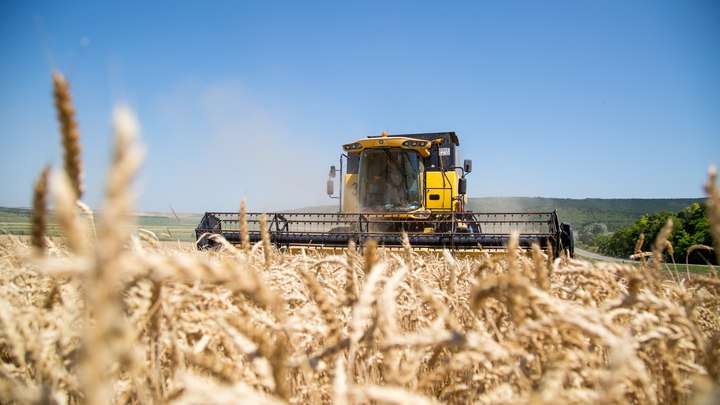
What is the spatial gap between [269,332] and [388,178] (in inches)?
316

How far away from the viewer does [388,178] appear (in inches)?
367

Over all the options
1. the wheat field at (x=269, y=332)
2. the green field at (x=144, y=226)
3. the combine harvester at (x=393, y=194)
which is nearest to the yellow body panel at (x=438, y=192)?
the combine harvester at (x=393, y=194)

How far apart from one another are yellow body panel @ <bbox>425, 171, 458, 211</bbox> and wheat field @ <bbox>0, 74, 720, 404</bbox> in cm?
784

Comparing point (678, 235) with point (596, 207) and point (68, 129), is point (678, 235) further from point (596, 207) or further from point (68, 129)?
point (596, 207)

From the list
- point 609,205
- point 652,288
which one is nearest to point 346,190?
point 652,288

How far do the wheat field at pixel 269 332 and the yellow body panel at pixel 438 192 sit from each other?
784cm

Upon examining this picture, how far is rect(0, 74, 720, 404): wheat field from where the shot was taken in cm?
39

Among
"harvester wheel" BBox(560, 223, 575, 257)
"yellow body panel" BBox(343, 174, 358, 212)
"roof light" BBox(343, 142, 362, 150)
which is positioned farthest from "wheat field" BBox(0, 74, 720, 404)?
"yellow body panel" BBox(343, 174, 358, 212)

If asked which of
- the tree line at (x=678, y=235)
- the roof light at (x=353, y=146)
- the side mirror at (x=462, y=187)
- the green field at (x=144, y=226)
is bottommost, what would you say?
the tree line at (x=678, y=235)

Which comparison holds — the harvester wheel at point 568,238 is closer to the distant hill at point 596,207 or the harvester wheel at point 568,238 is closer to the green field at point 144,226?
the green field at point 144,226

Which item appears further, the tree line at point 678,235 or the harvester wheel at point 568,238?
the tree line at point 678,235

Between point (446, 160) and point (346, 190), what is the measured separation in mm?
2974

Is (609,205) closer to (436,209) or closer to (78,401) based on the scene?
(436,209)

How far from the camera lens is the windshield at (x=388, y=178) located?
9156 mm
